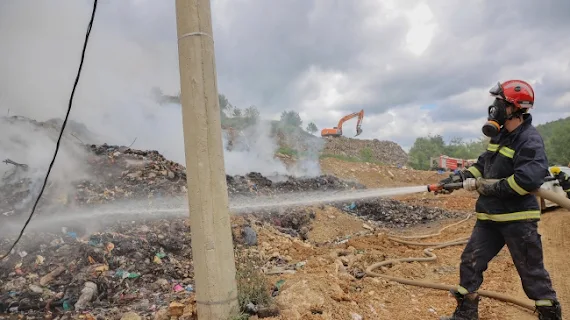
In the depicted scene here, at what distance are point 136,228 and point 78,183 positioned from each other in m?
2.50

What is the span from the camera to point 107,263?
187 inches

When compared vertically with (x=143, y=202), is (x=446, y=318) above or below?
below

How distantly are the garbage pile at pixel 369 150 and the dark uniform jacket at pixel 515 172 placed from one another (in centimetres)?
2241

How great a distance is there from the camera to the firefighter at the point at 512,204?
8.67ft

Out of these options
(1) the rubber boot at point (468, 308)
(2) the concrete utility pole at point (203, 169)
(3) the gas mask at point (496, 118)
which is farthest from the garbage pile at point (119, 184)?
(3) the gas mask at point (496, 118)

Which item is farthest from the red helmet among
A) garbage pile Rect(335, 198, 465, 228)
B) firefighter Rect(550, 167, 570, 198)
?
garbage pile Rect(335, 198, 465, 228)

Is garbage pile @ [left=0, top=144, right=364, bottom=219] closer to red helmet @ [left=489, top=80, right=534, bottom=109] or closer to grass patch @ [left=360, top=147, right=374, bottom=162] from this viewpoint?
red helmet @ [left=489, top=80, right=534, bottom=109]

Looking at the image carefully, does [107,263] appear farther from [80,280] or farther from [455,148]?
[455,148]

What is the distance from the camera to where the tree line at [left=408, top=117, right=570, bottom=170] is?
96.7 ft

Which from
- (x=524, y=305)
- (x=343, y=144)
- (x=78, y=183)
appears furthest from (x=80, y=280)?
(x=343, y=144)

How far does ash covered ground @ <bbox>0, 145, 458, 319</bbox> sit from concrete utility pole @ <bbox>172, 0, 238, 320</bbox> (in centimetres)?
120

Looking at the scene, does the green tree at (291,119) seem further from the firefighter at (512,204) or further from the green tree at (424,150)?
the firefighter at (512,204)

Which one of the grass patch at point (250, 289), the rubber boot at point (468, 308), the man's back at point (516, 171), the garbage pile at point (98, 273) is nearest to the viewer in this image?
the man's back at point (516, 171)

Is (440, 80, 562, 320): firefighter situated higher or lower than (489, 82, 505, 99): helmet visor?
lower
